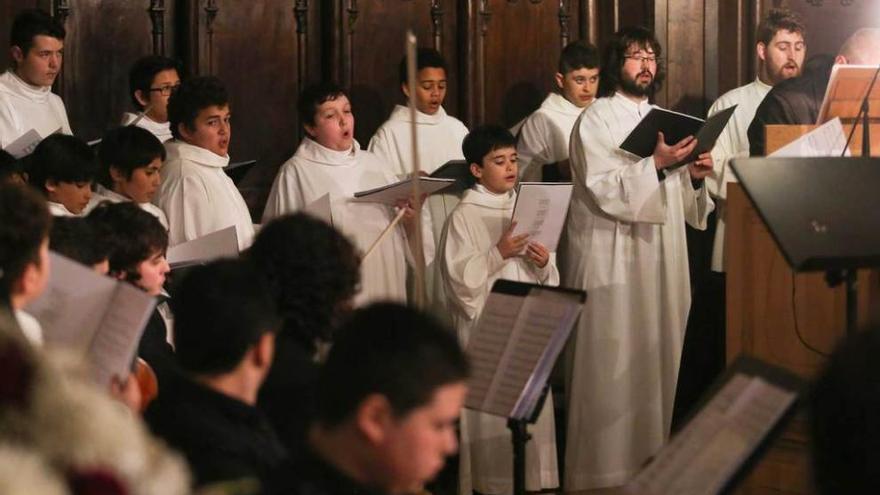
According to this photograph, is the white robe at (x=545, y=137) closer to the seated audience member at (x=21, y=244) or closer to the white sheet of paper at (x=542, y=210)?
the white sheet of paper at (x=542, y=210)

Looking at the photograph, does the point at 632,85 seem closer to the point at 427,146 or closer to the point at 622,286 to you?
the point at 622,286

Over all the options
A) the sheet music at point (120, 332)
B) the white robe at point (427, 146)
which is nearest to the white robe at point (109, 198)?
the white robe at point (427, 146)

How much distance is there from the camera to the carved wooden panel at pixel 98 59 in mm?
7492

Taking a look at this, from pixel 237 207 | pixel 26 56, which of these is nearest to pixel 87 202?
pixel 237 207

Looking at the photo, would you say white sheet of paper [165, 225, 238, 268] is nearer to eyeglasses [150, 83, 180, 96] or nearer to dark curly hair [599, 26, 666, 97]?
eyeglasses [150, 83, 180, 96]

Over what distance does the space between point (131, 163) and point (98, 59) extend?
2.12 metres

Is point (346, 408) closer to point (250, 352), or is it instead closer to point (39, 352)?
point (250, 352)

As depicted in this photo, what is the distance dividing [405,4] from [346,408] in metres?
6.28

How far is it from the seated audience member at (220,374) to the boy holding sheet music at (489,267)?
140 inches

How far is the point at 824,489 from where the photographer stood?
1.65 meters

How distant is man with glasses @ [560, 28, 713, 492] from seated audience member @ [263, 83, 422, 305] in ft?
2.79

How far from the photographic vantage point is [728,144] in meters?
7.68

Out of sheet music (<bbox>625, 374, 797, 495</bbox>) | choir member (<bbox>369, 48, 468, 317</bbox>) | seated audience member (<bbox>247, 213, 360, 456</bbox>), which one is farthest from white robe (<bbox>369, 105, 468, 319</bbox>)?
sheet music (<bbox>625, 374, 797, 495</bbox>)

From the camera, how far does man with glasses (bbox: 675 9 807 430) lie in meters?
7.05
